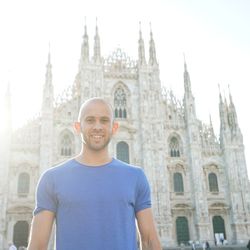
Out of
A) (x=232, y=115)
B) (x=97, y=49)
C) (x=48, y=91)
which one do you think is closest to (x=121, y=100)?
(x=97, y=49)

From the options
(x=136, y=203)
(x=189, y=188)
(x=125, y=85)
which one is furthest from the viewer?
(x=125, y=85)

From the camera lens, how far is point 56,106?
31.4m

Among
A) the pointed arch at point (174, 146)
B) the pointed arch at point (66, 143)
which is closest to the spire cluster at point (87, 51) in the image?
the pointed arch at point (66, 143)

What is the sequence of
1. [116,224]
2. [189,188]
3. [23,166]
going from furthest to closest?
[189,188]
[23,166]
[116,224]

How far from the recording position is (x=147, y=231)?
242 centimetres

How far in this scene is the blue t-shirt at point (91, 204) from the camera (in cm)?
220

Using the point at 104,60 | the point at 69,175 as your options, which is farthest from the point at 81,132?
the point at 104,60

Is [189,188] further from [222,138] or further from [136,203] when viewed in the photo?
[136,203]

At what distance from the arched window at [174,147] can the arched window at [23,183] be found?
12.8m

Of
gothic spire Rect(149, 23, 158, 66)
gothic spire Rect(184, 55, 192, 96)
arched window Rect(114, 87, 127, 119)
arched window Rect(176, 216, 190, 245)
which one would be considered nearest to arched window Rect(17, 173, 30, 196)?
arched window Rect(114, 87, 127, 119)

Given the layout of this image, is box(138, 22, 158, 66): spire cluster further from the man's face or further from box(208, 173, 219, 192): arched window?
the man's face

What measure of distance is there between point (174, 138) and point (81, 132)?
101 feet

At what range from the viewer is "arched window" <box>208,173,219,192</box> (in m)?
31.9

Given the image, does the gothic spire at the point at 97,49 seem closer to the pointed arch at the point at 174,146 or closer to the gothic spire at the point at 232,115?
the pointed arch at the point at 174,146
